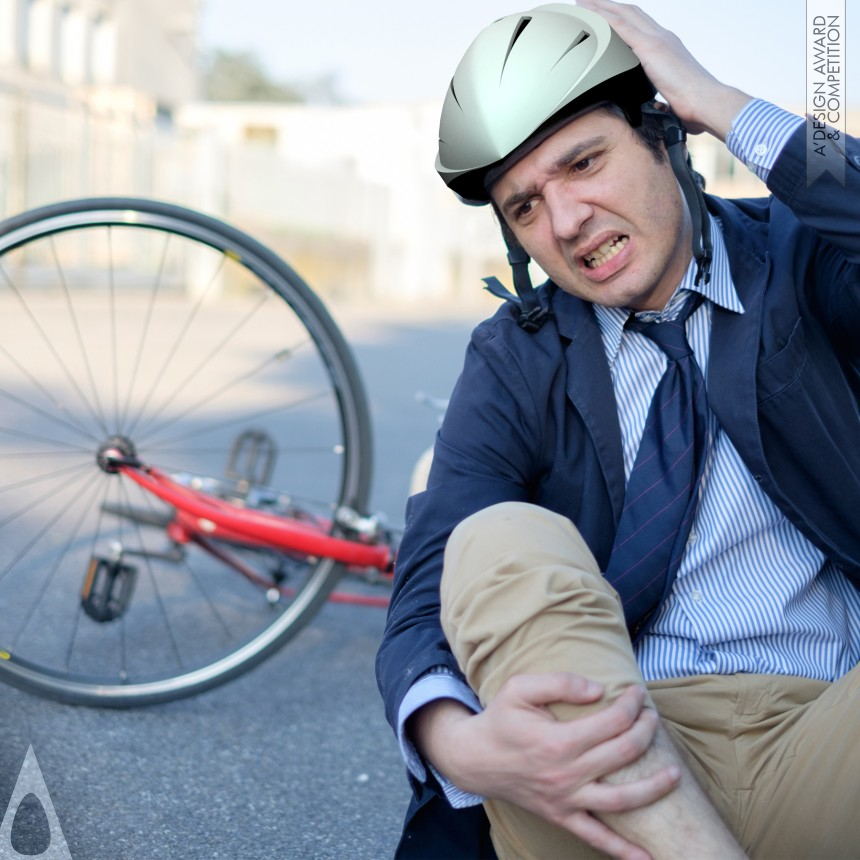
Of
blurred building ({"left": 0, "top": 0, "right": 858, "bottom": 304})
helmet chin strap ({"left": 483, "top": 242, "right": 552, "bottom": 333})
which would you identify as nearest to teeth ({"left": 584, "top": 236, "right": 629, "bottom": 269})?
helmet chin strap ({"left": 483, "top": 242, "right": 552, "bottom": 333})

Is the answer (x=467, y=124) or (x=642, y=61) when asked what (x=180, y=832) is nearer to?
(x=467, y=124)

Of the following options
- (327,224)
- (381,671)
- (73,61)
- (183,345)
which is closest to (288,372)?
(183,345)

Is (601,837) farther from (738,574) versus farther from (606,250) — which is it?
(606,250)

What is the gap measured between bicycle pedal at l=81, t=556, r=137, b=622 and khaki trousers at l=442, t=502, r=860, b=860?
156 centimetres

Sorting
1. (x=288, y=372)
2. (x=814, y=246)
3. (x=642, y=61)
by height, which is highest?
(x=642, y=61)

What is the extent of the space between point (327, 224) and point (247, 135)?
1408 centimetres

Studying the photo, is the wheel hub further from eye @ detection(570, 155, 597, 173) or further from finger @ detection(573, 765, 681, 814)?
finger @ detection(573, 765, 681, 814)

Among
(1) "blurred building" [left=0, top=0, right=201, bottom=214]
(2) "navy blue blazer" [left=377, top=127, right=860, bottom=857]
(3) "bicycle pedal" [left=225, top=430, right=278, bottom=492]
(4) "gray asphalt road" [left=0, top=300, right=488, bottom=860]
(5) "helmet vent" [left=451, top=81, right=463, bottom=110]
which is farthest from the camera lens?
(1) "blurred building" [left=0, top=0, right=201, bottom=214]

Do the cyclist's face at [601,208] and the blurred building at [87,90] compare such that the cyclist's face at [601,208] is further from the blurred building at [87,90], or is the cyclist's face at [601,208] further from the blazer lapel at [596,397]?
the blurred building at [87,90]

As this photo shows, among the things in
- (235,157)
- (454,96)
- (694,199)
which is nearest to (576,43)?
(454,96)

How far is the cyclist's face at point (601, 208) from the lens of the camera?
195 centimetres

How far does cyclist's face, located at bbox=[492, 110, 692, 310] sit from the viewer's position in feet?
6.40

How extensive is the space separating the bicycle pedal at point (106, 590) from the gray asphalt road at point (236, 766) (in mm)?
246

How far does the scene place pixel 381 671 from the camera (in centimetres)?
173
